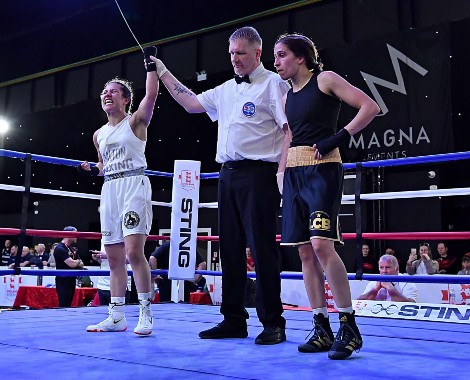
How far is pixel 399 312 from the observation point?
2967 millimetres

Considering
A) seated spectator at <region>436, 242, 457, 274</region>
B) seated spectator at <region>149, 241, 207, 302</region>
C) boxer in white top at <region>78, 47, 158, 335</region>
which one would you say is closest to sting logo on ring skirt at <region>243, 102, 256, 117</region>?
boxer in white top at <region>78, 47, 158, 335</region>

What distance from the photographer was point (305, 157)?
6.53 ft

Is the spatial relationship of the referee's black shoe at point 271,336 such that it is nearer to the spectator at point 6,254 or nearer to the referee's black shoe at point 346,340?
the referee's black shoe at point 346,340

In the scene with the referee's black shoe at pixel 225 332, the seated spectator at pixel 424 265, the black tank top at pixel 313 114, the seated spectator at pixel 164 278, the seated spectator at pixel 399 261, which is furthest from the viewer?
the seated spectator at pixel 399 261

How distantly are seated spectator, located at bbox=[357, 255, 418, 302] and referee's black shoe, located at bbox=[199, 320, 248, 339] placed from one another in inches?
71.4

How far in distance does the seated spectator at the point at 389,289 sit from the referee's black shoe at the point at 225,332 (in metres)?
1.81

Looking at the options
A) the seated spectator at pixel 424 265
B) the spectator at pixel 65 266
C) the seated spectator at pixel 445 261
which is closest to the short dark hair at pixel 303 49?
the spectator at pixel 65 266

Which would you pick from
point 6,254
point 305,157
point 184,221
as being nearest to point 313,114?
point 305,157

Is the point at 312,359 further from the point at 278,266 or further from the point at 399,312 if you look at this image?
the point at 399,312

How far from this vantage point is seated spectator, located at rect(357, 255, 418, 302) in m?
3.82

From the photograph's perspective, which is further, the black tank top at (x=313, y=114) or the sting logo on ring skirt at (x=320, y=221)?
the black tank top at (x=313, y=114)

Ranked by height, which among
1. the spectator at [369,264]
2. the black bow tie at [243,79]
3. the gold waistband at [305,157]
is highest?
the black bow tie at [243,79]

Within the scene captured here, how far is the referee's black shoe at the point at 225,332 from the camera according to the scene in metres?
2.20

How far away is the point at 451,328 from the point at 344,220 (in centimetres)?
511
